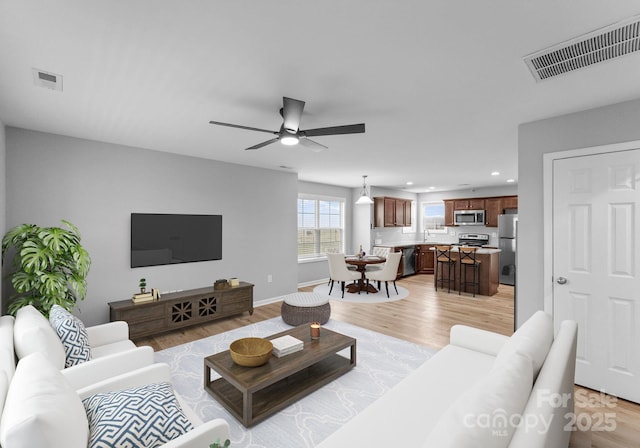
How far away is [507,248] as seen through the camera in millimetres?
7207

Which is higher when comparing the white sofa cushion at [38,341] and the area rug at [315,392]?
the white sofa cushion at [38,341]

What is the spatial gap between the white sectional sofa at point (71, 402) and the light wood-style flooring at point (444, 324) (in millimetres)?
1903

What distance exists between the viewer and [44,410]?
41.0 inches

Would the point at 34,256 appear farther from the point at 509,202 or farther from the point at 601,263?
the point at 509,202

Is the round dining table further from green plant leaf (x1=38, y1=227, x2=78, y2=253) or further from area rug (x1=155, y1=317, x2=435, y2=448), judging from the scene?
green plant leaf (x1=38, y1=227, x2=78, y2=253)

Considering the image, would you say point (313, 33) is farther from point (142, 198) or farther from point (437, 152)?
point (142, 198)

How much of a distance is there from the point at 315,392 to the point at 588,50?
3073mm

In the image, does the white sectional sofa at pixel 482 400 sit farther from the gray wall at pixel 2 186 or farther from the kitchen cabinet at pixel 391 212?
the kitchen cabinet at pixel 391 212

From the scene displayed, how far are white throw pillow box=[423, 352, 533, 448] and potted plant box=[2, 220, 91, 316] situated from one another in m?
3.51

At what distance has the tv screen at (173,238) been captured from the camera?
415 centimetres

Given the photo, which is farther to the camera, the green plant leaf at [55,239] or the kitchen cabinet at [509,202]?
the kitchen cabinet at [509,202]

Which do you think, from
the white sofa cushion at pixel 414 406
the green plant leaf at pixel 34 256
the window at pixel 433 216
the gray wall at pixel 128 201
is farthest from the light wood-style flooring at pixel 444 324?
the window at pixel 433 216

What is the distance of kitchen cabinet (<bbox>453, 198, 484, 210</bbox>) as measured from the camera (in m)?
8.34

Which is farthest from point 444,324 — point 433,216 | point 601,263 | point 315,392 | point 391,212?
point 433,216
